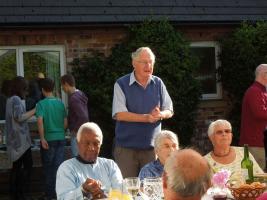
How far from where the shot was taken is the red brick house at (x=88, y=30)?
32.1 ft

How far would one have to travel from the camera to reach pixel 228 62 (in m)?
10.6

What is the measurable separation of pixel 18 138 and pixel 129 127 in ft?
9.13

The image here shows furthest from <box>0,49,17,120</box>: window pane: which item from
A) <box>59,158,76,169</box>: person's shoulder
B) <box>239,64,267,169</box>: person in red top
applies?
<box>59,158,76,169</box>: person's shoulder

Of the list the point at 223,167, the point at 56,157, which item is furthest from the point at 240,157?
the point at 56,157

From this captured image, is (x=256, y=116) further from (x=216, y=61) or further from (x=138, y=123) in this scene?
(x=216, y=61)

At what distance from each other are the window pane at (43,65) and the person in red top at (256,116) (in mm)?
3999

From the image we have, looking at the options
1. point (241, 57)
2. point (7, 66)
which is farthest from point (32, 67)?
point (241, 57)

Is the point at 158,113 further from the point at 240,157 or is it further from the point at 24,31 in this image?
the point at 24,31

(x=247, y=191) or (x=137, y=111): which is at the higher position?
(x=137, y=111)

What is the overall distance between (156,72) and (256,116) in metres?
2.90

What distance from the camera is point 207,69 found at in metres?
11.1

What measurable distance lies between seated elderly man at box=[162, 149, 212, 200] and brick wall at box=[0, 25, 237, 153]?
23.7ft

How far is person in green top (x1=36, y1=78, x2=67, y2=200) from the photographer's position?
319 inches

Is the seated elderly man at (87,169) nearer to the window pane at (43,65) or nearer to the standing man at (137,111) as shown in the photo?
the standing man at (137,111)
